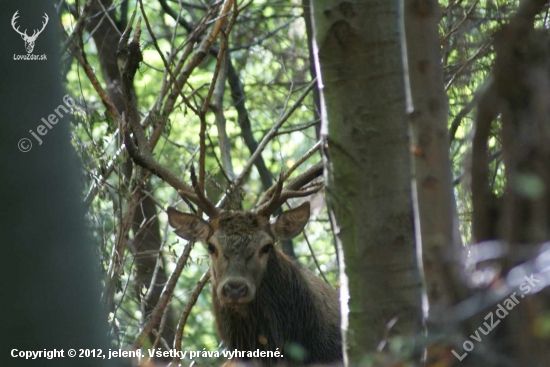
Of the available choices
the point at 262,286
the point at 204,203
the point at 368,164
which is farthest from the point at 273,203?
the point at 368,164

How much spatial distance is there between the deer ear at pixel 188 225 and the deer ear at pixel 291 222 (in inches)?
23.2

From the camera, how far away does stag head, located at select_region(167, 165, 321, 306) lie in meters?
5.49

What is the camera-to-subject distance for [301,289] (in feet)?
20.1

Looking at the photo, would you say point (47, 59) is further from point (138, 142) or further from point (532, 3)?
point (138, 142)

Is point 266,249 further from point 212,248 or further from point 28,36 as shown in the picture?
point 28,36

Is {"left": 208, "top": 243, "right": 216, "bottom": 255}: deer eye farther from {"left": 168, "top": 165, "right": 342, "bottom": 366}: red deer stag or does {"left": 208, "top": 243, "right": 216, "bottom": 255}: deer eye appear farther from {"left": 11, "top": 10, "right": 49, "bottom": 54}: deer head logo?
{"left": 11, "top": 10, "right": 49, "bottom": 54}: deer head logo

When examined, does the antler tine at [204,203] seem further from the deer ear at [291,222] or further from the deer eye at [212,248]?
the deer ear at [291,222]

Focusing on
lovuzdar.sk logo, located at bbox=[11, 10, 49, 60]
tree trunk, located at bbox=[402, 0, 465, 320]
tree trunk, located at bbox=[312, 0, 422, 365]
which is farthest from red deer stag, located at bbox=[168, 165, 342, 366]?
tree trunk, located at bbox=[402, 0, 465, 320]

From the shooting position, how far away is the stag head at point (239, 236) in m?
5.49

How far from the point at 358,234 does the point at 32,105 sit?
1.44 meters

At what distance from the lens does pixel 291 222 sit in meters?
6.16

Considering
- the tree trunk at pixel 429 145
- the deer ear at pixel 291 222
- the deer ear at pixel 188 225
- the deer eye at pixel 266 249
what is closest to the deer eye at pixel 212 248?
the deer ear at pixel 188 225

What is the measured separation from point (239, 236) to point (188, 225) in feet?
2.16

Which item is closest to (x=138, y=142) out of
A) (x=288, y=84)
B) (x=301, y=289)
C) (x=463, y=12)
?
(x=301, y=289)
